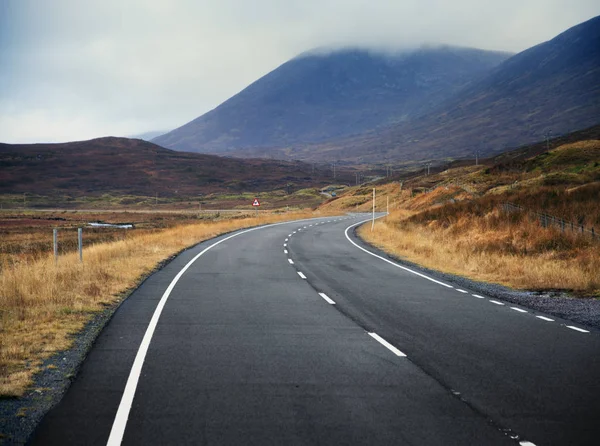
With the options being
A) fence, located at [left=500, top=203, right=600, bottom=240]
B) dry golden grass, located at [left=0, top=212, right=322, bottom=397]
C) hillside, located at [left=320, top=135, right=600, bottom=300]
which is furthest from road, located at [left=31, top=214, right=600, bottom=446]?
fence, located at [left=500, top=203, right=600, bottom=240]

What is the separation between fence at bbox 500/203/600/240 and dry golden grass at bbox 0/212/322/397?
1596 centimetres

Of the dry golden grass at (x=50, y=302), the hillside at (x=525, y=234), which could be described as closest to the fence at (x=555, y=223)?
the hillside at (x=525, y=234)

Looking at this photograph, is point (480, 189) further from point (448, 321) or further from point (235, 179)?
point (235, 179)

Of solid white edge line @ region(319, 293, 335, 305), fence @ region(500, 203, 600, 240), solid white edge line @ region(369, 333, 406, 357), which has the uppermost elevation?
fence @ region(500, 203, 600, 240)

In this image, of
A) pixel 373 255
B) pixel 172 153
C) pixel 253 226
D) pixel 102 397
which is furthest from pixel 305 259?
pixel 172 153

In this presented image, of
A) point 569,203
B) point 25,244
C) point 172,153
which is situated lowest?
point 25,244

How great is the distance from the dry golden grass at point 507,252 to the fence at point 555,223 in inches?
23.3

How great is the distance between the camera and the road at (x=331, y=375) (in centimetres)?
509

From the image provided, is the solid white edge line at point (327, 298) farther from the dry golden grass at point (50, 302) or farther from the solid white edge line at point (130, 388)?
the dry golden grass at point (50, 302)

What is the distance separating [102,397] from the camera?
594 cm

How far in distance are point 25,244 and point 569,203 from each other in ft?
97.8

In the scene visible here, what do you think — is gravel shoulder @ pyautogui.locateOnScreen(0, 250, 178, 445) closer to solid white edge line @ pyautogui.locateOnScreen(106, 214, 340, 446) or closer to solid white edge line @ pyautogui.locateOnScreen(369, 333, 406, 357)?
solid white edge line @ pyautogui.locateOnScreen(106, 214, 340, 446)

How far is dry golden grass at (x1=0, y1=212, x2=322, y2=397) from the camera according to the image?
Result: 23.7ft

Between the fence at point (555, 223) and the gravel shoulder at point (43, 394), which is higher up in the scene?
the fence at point (555, 223)
